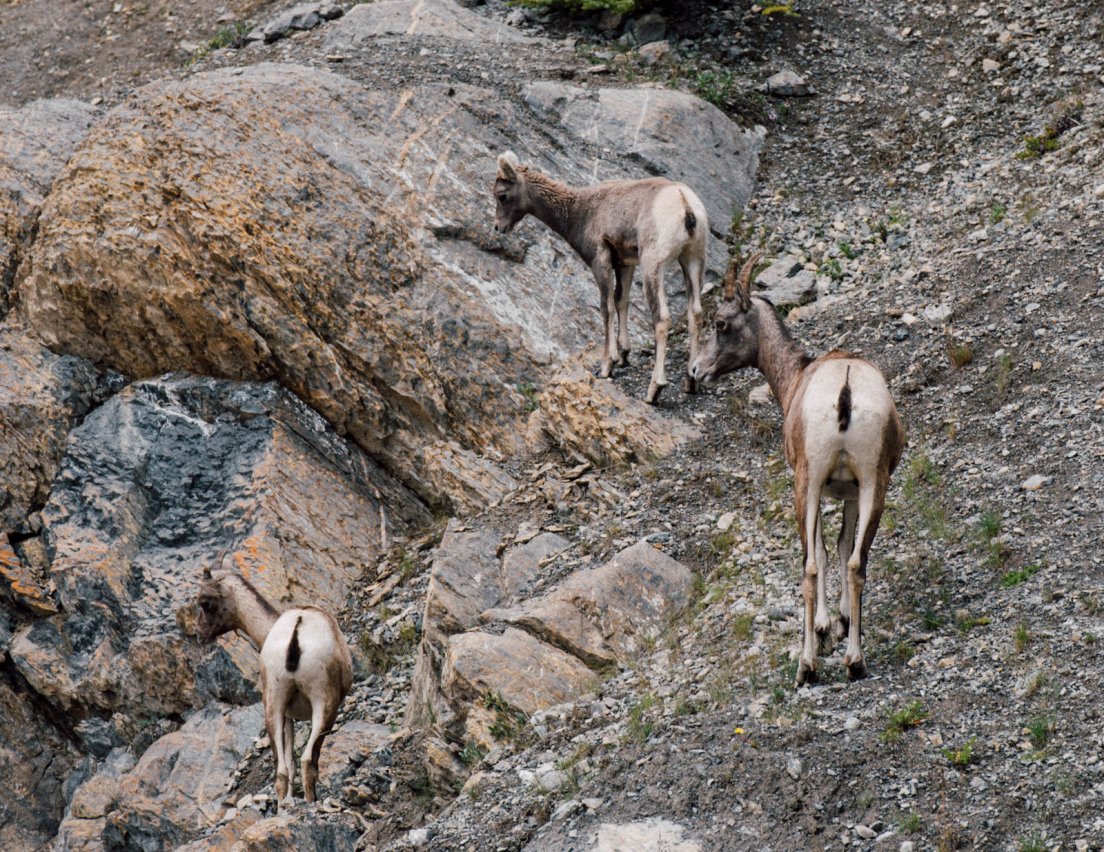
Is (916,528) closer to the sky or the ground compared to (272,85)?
closer to the ground

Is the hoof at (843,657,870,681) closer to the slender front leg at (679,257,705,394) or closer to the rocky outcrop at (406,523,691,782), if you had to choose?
the rocky outcrop at (406,523,691,782)

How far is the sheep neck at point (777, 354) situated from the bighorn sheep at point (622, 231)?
237cm

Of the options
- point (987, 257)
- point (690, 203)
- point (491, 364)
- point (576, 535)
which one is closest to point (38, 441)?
point (491, 364)

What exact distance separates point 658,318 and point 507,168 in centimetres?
315

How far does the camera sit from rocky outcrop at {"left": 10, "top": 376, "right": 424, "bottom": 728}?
1393 centimetres

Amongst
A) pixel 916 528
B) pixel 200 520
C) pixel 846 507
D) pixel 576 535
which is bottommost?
pixel 200 520

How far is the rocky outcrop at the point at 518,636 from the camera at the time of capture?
33.4ft

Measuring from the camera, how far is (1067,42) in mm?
18312

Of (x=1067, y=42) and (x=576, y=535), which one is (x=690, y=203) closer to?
(x=576, y=535)

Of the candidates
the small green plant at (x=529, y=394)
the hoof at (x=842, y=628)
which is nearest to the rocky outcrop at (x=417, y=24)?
the small green plant at (x=529, y=394)

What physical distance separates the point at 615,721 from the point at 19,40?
20260 mm

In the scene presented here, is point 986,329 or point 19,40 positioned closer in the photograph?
point 986,329

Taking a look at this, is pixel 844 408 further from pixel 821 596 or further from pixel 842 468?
pixel 821 596

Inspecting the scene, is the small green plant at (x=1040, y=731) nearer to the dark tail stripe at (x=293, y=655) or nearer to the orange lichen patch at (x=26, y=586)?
the dark tail stripe at (x=293, y=655)
